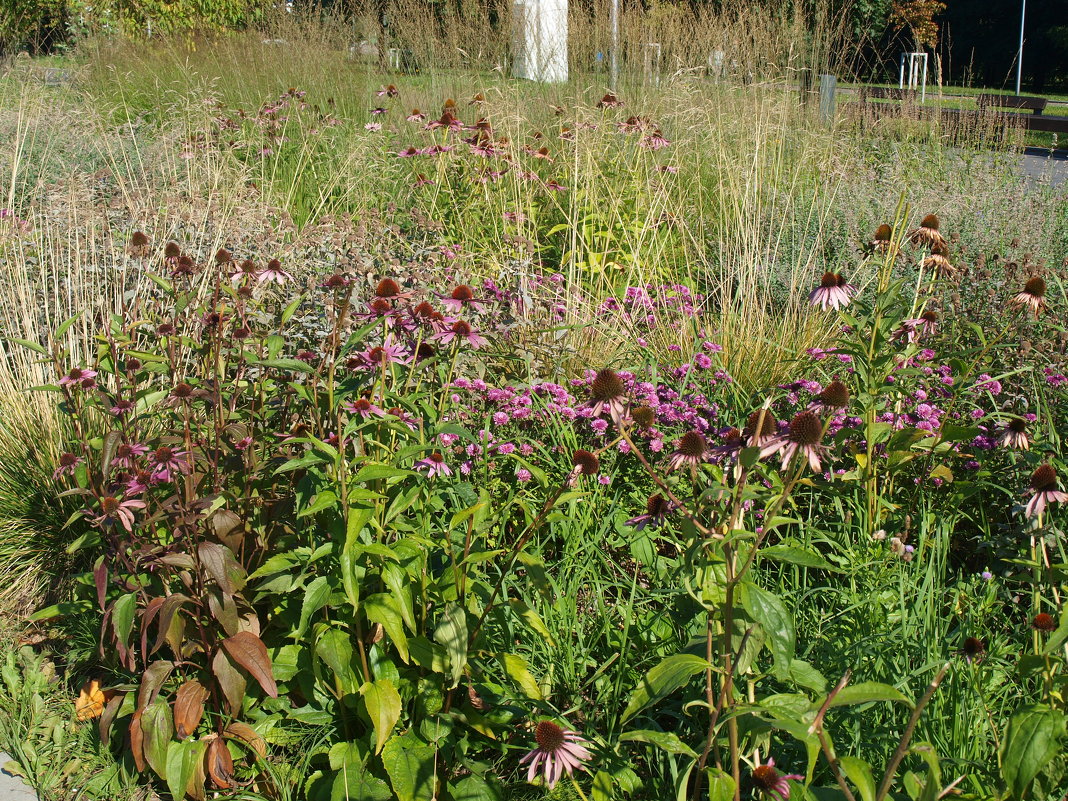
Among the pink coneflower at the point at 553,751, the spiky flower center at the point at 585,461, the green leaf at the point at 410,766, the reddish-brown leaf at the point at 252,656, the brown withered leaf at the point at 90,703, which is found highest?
the spiky flower center at the point at 585,461

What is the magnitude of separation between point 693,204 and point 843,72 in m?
2.97

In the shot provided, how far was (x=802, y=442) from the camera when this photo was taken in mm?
1258

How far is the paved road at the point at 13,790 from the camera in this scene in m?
1.97

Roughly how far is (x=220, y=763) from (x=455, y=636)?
600 mm

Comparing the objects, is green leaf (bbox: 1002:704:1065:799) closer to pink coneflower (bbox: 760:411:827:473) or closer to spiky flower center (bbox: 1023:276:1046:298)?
pink coneflower (bbox: 760:411:827:473)

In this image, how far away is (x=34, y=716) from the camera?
2174mm

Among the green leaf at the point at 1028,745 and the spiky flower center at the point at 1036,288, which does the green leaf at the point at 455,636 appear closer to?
the green leaf at the point at 1028,745

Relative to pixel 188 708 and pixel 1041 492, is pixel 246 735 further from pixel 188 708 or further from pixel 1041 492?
pixel 1041 492

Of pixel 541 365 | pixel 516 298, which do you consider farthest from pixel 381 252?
pixel 541 365

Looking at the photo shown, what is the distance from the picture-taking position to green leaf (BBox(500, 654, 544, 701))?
176cm

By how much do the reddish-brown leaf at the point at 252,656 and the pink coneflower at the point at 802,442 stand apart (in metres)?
1.09

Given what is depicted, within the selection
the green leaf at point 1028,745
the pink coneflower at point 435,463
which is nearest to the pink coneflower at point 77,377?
the pink coneflower at point 435,463

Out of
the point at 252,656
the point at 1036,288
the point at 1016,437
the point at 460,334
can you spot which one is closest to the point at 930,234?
the point at 1036,288

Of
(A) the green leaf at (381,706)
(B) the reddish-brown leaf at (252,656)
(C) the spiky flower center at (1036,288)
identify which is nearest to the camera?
(A) the green leaf at (381,706)
